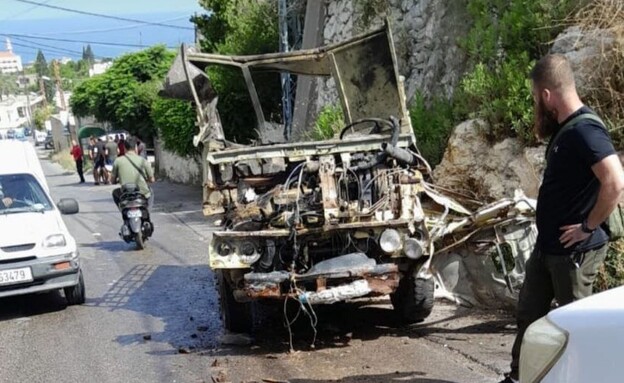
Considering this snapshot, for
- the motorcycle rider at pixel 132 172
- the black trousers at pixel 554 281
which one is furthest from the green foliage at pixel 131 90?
the black trousers at pixel 554 281

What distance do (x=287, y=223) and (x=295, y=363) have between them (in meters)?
1.13

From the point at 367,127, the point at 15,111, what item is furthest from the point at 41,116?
the point at 367,127

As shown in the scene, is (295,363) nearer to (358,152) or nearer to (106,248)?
(358,152)

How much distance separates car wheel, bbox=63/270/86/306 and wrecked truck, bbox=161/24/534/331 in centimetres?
232

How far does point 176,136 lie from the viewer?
26609mm

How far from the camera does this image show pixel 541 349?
9.02 feet

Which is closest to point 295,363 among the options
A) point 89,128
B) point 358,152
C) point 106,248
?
point 358,152

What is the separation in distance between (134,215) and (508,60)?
646 cm

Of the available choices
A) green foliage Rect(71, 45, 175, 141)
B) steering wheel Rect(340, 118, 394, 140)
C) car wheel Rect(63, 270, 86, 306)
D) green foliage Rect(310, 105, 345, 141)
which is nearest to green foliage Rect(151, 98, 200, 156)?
green foliage Rect(71, 45, 175, 141)

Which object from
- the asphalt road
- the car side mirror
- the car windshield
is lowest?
the asphalt road

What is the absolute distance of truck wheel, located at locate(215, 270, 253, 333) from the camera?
23.2 feet

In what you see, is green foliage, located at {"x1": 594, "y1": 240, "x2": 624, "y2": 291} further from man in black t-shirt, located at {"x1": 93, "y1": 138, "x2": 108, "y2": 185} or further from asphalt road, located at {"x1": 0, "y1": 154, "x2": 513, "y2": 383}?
man in black t-shirt, located at {"x1": 93, "y1": 138, "x2": 108, "y2": 185}

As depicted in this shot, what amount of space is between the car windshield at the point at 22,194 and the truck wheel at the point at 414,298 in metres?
4.66

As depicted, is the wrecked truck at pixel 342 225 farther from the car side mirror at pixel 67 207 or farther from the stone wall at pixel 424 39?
the stone wall at pixel 424 39
